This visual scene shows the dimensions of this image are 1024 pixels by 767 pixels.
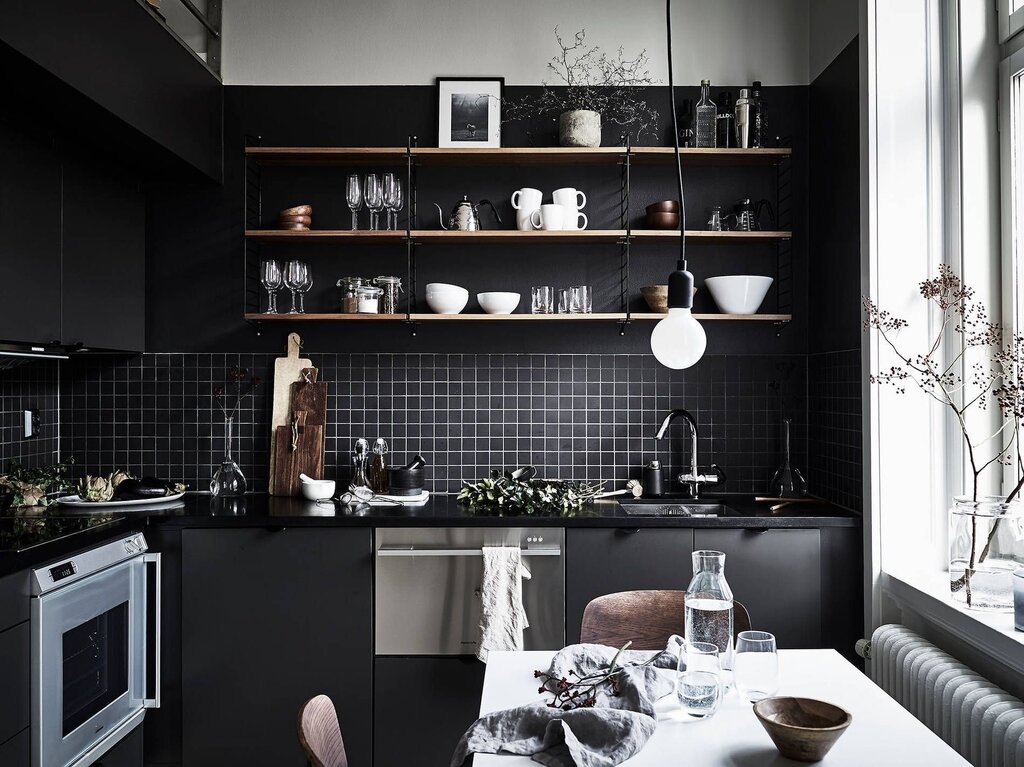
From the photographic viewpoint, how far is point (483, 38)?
11.3ft

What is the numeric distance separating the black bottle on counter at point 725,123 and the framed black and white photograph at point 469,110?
91 cm

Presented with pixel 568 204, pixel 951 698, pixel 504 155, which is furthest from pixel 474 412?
pixel 951 698

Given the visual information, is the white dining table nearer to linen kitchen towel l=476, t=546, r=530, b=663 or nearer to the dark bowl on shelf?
linen kitchen towel l=476, t=546, r=530, b=663

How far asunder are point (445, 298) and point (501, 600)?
1.21m

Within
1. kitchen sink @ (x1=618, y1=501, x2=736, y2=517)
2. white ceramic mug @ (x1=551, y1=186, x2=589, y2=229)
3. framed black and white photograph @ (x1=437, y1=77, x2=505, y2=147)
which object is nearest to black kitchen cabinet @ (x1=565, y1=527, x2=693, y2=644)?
kitchen sink @ (x1=618, y1=501, x2=736, y2=517)

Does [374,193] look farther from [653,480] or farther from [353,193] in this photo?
[653,480]

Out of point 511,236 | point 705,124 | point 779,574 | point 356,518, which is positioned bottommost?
point 779,574

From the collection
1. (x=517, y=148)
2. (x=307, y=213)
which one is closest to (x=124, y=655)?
(x=307, y=213)

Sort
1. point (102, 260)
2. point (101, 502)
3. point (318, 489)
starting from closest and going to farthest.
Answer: point (101, 502) → point (102, 260) → point (318, 489)

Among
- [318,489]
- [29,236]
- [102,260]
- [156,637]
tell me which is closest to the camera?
[29,236]

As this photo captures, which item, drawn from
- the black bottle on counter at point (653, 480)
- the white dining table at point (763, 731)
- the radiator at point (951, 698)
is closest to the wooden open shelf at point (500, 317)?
the black bottle on counter at point (653, 480)

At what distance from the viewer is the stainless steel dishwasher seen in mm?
2850

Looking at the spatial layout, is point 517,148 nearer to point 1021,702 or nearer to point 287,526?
point 287,526

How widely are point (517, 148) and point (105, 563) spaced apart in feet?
6.92
